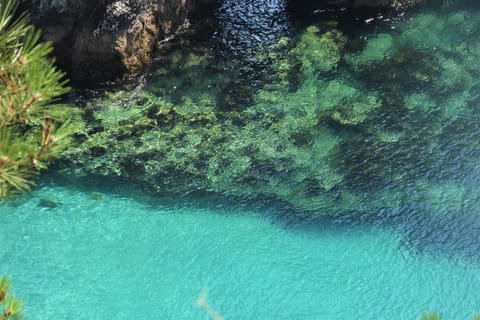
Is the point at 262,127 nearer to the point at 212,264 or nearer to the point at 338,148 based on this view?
the point at 338,148

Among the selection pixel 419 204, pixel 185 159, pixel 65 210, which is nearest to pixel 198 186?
pixel 185 159

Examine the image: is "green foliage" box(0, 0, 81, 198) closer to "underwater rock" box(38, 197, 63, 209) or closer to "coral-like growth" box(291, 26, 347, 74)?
"underwater rock" box(38, 197, 63, 209)

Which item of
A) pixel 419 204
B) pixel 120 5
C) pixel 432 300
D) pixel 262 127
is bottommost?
pixel 432 300

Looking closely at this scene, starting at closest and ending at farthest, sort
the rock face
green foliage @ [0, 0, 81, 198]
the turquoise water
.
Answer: green foliage @ [0, 0, 81, 198]
the turquoise water
the rock face

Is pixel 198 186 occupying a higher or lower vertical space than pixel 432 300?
higher

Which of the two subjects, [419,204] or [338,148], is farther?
[338,148]

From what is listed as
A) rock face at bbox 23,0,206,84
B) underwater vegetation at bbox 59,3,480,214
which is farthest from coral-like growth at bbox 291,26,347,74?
rock face at bbox 23,0,206,84

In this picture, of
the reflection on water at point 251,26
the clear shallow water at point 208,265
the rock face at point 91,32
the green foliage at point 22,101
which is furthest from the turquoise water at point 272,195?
the green foliage at point 22,101
